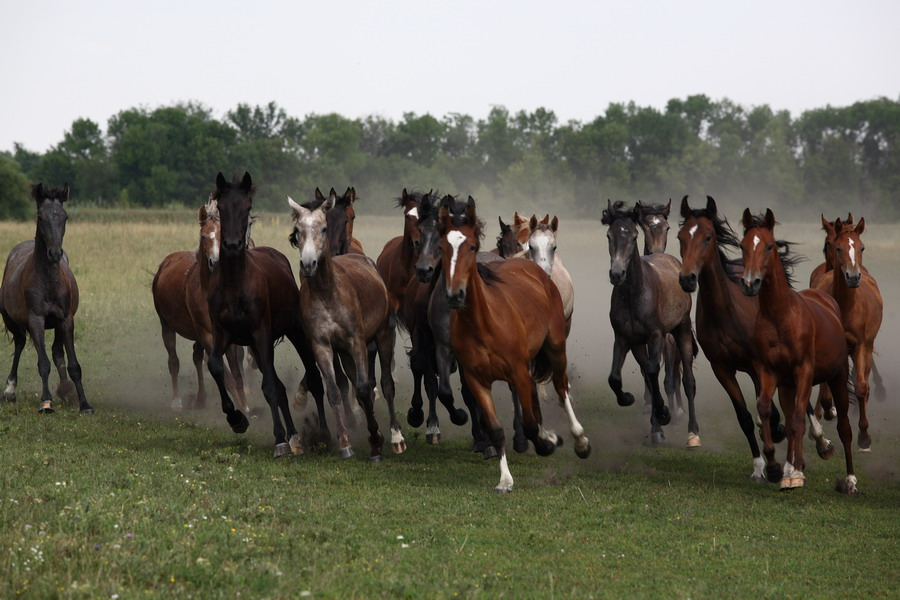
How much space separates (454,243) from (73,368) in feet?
21.8

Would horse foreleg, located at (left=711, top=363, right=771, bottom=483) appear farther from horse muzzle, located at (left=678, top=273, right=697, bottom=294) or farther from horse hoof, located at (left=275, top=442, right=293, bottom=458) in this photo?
horse hoof, located at (left=275, top=442, right=293, bottom=458)

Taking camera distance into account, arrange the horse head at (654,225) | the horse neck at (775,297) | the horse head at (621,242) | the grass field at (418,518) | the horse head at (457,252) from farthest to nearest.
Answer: the horse head at (654,225) → the horse head at (621,242) → the horse neck at (775,297) → the horse head at (457,252) → the grass field at (418,518)

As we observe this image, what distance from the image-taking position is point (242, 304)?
1070 centimetres

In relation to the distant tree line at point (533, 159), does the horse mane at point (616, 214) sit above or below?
below

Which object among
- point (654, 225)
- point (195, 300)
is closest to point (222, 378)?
point (195, 300)

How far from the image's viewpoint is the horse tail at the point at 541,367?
1062cm

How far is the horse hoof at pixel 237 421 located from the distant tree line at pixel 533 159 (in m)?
55.6

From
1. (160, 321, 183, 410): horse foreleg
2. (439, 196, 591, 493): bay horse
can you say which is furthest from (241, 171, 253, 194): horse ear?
(160, 321, 183, 410): horse foreleg

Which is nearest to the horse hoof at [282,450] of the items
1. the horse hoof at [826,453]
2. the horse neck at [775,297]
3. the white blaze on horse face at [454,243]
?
the white blaze on horse face at [454,243]

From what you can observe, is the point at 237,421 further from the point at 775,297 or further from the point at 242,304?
the point at 775,297

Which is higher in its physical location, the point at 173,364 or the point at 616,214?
the point at 616,214

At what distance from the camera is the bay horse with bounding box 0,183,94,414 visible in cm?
1295

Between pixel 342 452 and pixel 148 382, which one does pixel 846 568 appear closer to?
pixel 342 452

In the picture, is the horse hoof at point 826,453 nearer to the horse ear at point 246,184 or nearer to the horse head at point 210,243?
the horse ear at point 246,184
